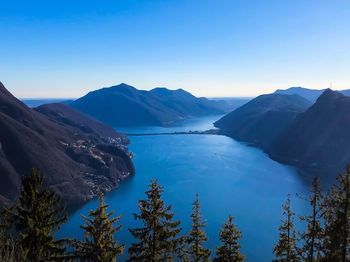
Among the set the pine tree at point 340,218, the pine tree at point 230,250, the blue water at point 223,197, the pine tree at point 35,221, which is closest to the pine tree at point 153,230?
the pine tree at point 230,250

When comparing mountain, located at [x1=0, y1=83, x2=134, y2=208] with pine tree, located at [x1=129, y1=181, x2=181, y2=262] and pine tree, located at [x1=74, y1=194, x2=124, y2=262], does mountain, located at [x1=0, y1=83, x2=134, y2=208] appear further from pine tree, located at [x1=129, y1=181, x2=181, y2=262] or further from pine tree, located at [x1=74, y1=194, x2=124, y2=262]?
pine tree, located at [x1=74, y1=194, x2=124, y2=262]

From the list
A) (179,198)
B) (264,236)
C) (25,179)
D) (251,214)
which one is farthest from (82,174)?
(25,179)

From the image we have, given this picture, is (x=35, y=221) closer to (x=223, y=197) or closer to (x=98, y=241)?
(x=98, y=241)

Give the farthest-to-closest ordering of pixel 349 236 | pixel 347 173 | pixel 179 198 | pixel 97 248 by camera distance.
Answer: pixel 179 198, pixel 349 236, pixel 347 173, pixel 97 248

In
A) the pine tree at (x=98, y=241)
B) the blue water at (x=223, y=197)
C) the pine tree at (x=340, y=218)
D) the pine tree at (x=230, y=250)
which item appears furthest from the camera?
the blue water at (x=223, y=197)

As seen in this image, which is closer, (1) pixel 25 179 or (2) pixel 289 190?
(1) pixel 25 179

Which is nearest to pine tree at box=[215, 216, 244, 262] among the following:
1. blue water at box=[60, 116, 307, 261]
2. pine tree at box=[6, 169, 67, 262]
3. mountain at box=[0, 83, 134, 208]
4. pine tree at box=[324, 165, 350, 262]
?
pine tree at box=[324, 165, 350, 262]

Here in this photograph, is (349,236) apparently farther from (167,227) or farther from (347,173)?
(167,227)

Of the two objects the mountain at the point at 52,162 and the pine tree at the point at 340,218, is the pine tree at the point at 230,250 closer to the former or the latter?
the pine tree at the point at 340,218

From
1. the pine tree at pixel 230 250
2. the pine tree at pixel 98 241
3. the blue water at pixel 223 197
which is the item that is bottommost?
the blue water at pixel 223 197
